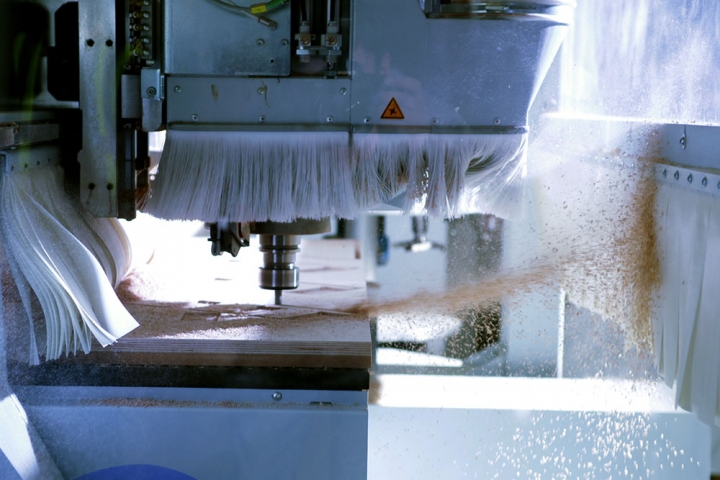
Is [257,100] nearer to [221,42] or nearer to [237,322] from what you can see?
[221,42]

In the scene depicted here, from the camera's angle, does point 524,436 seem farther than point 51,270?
Yes

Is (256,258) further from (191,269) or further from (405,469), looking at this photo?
(405,469)

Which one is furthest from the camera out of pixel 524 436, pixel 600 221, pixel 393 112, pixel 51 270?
pixel 524 436

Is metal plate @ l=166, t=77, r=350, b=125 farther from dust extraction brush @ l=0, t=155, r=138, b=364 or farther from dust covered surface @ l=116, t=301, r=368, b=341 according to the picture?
dust covered surface @ l=116, t=301, r=368, b=341

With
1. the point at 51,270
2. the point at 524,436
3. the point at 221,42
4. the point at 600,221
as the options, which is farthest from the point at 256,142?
the point at 524,436

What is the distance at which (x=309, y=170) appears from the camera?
1.38 metres

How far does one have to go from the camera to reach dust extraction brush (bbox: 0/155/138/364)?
122 centimetres

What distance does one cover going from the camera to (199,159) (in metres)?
1.37

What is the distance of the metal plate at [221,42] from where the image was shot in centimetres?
133

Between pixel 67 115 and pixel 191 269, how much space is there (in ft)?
1.57

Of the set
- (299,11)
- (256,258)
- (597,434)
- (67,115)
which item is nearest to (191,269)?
(256,258)

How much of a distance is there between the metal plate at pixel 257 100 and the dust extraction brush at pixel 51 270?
27 cm

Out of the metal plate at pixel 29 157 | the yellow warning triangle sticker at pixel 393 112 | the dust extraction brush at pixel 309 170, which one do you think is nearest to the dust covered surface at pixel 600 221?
the dust extraction brush at pixel 309 170

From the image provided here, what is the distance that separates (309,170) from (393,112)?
0.63 feet
